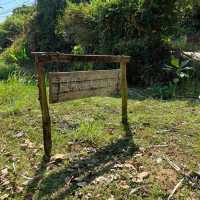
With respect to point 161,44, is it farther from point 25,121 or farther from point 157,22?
point 25,121

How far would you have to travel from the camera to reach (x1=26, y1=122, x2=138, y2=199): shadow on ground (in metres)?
3.89

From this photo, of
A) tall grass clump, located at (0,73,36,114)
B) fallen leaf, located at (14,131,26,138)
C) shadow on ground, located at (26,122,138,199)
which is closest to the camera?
shadow on ground, located at (26,122,138,199)

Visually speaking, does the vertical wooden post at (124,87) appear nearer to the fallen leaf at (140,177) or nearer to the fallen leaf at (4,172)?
the fallen leaf at (140,177)

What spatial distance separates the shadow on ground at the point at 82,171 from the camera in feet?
12.7

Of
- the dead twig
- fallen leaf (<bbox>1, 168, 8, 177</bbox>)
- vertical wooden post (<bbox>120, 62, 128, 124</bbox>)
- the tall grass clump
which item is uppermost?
vertical wooden post (<bbox>120, 62, 128, 124</bbox>)

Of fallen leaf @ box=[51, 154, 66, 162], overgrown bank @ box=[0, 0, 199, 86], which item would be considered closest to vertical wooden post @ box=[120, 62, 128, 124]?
fallen leaf @ box=[51, 154, 66, 162]

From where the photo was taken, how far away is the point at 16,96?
7.99 m

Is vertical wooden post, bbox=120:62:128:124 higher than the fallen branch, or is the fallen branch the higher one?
vertical wooden post, bbox=120:62:128:124

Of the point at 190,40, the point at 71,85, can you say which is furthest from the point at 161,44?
the point at 71,85

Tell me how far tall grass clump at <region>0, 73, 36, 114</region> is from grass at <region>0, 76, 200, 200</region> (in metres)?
0.04

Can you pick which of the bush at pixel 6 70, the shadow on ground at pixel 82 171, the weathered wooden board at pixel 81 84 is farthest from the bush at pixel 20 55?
the shadow on ground at pixel 82 171

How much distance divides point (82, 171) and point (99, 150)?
62cm

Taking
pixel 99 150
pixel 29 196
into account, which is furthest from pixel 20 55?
pixel 29 196

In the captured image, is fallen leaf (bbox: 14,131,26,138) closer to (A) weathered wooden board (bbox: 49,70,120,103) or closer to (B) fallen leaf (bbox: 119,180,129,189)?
(A) weathered wooden board (bbox: 49,70,120,103)
